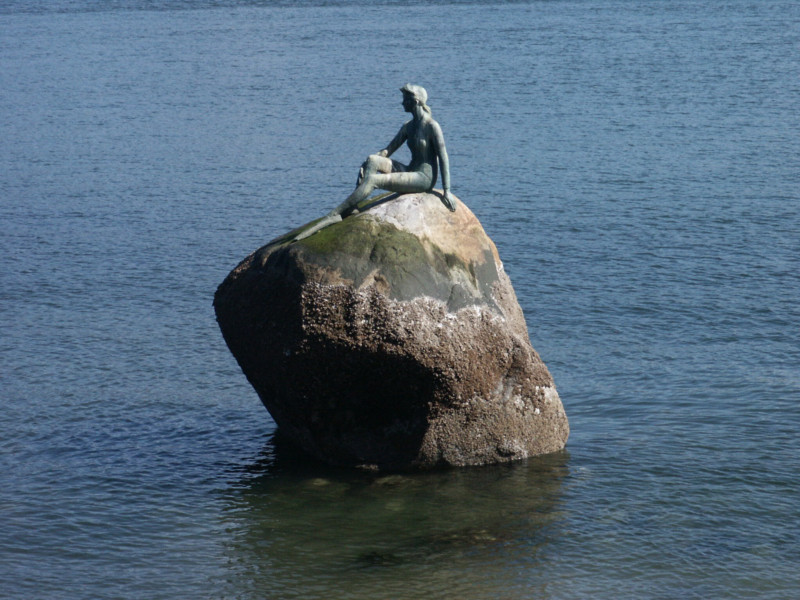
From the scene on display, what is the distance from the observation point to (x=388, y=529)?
17781 mm

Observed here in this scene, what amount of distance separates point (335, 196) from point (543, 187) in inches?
296

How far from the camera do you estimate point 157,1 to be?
10162cm

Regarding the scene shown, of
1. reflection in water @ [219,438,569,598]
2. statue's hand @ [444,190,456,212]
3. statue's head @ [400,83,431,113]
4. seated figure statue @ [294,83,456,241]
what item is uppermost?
statue's head @ [400,83,431,113]

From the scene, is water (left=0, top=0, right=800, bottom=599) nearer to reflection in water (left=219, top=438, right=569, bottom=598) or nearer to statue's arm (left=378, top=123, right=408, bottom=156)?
reflection in water (left=219, top=438, right=569, bottom=598)

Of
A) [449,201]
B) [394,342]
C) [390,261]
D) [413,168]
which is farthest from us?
[413,168]

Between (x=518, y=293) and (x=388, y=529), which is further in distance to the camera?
(x=518, y=293)

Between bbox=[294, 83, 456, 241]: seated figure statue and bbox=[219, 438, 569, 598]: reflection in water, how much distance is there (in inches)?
175

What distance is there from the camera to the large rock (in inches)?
700

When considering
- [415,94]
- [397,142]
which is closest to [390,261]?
[397,142]

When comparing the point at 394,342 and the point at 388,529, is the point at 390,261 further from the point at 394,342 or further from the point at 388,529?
the point at 388,529

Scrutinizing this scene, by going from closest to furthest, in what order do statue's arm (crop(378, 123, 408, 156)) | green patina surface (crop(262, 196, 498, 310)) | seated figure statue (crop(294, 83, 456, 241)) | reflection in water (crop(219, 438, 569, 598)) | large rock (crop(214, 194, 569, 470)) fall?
reflection in water (crop(219, 438, 569, 598))
large rock (crop(214, 194, 569, 470))
green patina surface (crop(262, 196, 498, 310))
seated figure statue (crop(294, 83, 456, 241))
statue's arm (crop(378, 123, 408, 156))

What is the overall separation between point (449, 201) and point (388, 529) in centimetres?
547

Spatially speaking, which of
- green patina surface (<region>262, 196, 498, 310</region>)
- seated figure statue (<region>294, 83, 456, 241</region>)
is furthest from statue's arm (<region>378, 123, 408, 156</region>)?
green patina surface (<region>262, 196, 498, 310</region>)

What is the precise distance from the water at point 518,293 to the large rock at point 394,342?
681mm
